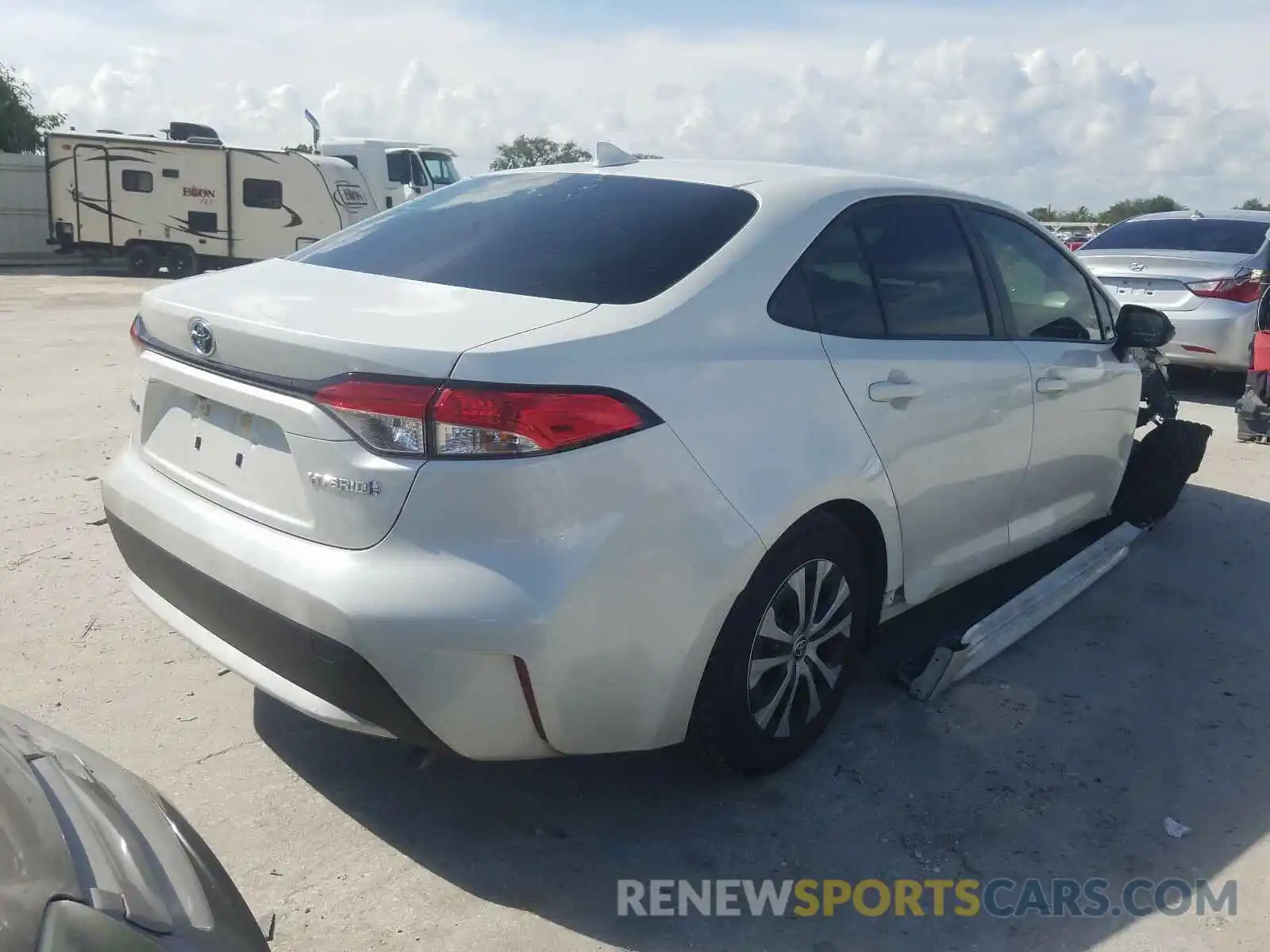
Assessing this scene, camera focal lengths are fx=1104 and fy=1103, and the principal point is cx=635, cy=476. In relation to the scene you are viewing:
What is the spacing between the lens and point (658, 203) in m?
3.18

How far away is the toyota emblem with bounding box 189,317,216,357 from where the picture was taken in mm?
2725

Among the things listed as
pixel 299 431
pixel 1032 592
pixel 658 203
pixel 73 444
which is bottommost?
pixel 73 444

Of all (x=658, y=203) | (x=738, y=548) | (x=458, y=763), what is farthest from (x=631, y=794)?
(x=658, y=203)

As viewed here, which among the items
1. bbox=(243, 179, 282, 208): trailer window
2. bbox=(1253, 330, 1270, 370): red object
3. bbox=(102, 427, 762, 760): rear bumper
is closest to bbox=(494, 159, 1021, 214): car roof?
bbox=(102, 427, 762, 760): rear bumper

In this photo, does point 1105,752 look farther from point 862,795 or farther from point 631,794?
point 631,794

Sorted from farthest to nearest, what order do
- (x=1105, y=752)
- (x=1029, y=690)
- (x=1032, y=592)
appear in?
(x=1032, y=592), (x=1029, y=690), (x=1105, y=752)

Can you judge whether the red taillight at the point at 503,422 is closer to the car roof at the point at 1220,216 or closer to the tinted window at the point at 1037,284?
the tinted window at the point at 1037,284

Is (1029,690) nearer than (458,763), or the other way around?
(458,763)

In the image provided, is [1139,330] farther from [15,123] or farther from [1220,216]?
[15,123]

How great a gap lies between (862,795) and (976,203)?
7.06ft

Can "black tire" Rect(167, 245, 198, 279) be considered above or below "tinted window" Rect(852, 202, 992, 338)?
below

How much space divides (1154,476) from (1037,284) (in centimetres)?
155

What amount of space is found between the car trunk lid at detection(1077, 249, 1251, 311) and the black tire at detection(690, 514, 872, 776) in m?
6.36

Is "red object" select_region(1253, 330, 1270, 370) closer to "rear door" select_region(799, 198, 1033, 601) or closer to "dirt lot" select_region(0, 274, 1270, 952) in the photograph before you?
"dirt lot" select_region(0, 274, 1270, 952)
